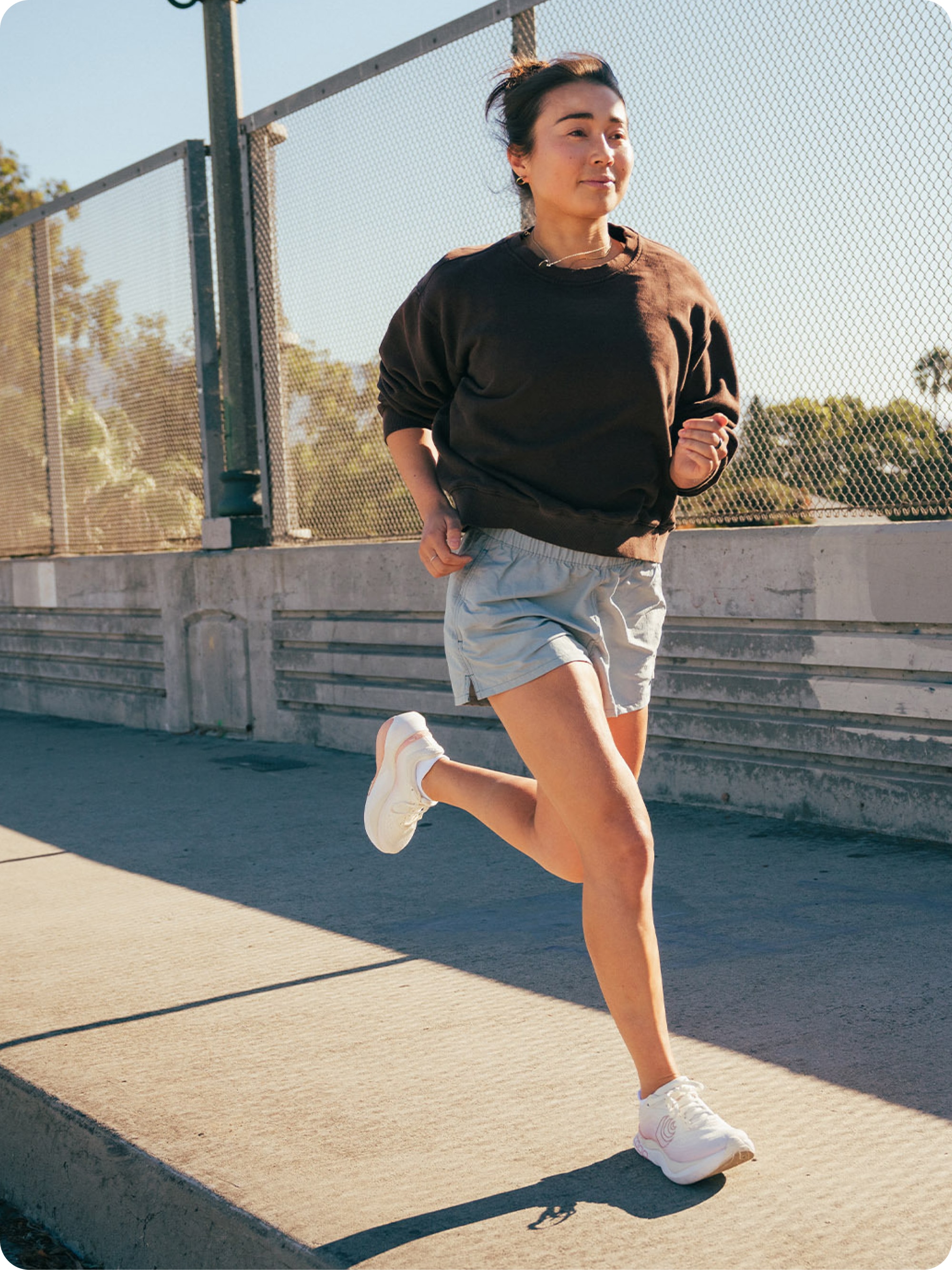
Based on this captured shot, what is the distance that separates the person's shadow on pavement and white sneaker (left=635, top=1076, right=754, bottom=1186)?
3cm

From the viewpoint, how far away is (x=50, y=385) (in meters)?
10.7

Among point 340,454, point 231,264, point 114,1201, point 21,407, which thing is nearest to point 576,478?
point 114,1201

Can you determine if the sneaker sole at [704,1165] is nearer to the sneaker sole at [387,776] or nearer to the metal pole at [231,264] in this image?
the sneaker sole at [387,776]

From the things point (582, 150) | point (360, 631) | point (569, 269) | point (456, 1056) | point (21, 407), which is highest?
point (21, 407)

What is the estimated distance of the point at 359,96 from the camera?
752 centimetres

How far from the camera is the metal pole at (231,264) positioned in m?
8.56

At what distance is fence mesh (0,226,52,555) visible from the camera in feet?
35.6

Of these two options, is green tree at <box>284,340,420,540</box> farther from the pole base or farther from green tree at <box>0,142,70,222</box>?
Result: green tree at <box>0,142,70,222</box>

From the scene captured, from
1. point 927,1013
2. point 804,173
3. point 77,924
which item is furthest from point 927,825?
point 77,924

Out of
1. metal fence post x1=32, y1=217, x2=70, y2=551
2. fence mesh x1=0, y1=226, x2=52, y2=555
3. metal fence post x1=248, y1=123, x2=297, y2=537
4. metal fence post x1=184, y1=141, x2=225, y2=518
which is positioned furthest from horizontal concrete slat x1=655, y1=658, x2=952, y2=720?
fence mesh x1=0, y1=226, x2=52, y2=555

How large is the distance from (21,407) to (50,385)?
556 mm

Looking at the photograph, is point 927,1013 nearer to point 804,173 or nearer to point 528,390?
point 528,390

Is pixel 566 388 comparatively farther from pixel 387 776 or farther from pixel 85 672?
pixel 85 672

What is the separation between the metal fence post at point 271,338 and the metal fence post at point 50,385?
2.71 m
